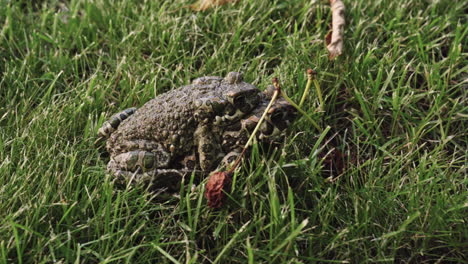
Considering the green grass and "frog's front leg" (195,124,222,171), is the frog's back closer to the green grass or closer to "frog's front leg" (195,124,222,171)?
"frog's front leg" (195,124,222,171)

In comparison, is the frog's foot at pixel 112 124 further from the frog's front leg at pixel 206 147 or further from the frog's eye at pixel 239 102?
the frog's eye at pixel 239 102

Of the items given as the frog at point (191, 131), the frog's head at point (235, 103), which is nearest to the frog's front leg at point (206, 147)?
the frog at point (191, 131)

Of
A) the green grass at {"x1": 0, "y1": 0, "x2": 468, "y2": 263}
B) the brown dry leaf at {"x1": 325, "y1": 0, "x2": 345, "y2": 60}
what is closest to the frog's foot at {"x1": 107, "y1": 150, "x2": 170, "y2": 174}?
the green grass at {"x1": 0, "y1": 0, "x2": 468, "y2": 263}

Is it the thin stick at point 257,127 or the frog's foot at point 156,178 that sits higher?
the thin stick at point 257,127

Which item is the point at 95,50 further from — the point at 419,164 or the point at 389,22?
the point at 419,164

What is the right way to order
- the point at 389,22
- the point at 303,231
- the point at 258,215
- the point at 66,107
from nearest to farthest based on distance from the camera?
the point at 303,231, the point at 258,215, the point at 66,107, the point at 389,22

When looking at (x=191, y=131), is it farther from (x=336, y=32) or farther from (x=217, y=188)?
(x=336, y=32)

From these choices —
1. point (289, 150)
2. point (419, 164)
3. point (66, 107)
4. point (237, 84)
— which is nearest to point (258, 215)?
point (289, 150)
